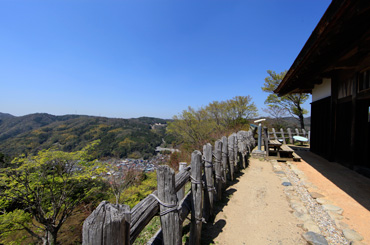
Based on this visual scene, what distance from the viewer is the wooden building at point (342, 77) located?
246 centimetres

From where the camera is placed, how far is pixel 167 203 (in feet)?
4.97

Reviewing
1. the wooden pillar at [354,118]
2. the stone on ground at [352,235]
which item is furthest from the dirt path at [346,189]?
the wooden pillar at [354,118]

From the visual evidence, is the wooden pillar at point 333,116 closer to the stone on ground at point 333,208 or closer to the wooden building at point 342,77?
the wooden building at point 342,77

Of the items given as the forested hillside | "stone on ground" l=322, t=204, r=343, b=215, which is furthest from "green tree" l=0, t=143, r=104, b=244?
"stone on ground" l=322, t=204, r=343, b=215

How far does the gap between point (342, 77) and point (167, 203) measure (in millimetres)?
6359

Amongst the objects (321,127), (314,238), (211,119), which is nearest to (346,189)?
(314,238)

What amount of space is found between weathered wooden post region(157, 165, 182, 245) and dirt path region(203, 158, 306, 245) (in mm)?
1092

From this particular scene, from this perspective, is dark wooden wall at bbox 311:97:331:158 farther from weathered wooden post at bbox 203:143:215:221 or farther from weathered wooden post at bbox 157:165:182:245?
weathered wooden post at bbox 157:165:182:245

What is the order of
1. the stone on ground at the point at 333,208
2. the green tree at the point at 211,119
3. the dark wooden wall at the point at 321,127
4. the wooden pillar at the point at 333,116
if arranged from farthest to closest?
the green tree at the point at 211,119 < the dark wooden wall at the point at 321,127 < the wooden pillar at the point at 333,116 < the stone on ground at the point at 333,208

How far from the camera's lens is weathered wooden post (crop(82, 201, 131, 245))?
0.81 meters

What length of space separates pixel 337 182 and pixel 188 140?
12.3 metres

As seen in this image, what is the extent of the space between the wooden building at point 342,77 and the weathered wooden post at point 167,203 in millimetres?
2838

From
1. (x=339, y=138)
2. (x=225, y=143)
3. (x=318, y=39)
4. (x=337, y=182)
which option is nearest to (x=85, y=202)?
(x=225, y=143)

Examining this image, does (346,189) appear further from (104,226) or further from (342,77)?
(104,226)
